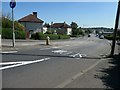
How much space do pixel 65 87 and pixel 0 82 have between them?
199cm

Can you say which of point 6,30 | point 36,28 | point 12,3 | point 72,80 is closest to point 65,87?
point 72,80

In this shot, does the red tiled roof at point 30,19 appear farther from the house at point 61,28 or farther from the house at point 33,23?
the house at point 61,28

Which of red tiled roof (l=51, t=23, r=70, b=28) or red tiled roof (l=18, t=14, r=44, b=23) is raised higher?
red tiled roof (l=18, t=14, r=44, b=23)

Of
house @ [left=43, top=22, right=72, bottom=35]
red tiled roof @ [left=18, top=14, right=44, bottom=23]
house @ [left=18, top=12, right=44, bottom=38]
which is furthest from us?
house @ [left=43, top=22, right=72, bottom=35]

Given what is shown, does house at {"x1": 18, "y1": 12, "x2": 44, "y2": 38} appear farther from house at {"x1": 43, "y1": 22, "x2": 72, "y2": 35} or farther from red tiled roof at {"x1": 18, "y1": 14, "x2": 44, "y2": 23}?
house at {"x1": 43, "y1": 22, "x2": 72, "y2": 35}

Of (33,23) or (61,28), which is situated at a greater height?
(33,23)

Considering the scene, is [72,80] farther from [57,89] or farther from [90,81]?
[57,89]

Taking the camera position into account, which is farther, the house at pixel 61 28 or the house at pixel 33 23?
the house at pixel 61 28

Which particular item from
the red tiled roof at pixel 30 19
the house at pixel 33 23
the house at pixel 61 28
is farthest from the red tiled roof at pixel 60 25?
the house at pixel 33 23

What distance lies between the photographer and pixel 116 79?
32.9 ft

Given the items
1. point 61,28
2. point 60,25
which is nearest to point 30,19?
point 61,28

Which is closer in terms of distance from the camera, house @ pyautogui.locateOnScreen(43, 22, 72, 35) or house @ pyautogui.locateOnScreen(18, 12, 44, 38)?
house @ pyautogui.locateOnScreen(18, 12, 44, 38)

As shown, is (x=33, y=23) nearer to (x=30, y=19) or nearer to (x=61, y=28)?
(x=30, y=19)

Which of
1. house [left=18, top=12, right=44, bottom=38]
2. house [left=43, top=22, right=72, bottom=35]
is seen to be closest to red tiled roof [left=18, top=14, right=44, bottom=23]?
house [left=18, top=12, right=44, bottom=38]
